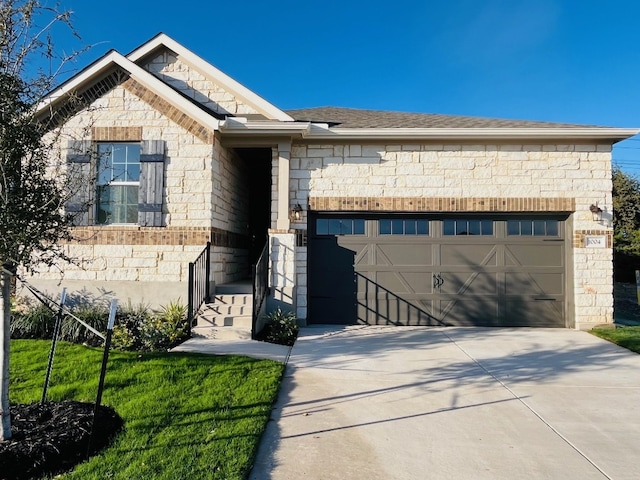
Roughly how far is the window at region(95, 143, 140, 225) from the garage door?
3717mm

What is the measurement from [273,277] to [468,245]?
14.0ft

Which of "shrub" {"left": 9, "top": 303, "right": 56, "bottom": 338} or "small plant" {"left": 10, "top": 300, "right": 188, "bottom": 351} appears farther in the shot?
"shrub" {"left": 9, "top": 303, "right": 56, "bottom": 338}

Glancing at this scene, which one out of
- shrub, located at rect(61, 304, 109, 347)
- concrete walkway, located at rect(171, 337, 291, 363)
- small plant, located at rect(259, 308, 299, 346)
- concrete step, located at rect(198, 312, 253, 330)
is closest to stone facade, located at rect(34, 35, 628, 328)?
small plant, located at rect(259, 308, 299, 346)

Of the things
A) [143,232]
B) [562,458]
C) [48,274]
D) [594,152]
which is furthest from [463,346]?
[48,274]

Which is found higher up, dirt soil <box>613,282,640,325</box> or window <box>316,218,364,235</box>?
window <box>316,218,364,235</box>

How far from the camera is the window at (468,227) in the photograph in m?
8.69

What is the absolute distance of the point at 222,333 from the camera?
22.4 feet

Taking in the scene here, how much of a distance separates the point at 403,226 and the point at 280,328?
11.4 feet

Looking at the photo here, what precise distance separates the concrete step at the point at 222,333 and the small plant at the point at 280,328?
34 cm

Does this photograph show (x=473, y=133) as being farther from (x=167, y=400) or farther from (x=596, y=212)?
(x=167, y=400)

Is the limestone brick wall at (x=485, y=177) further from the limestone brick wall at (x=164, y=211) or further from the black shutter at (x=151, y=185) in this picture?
the black shutter at (x=151, y=185)

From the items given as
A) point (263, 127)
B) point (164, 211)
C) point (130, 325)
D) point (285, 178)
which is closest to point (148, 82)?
point (263, 127)

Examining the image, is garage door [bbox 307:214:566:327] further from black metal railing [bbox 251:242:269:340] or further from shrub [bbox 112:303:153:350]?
shrub [bbox 112:303:153:350]

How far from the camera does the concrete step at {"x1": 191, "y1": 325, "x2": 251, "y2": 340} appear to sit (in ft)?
22.4
